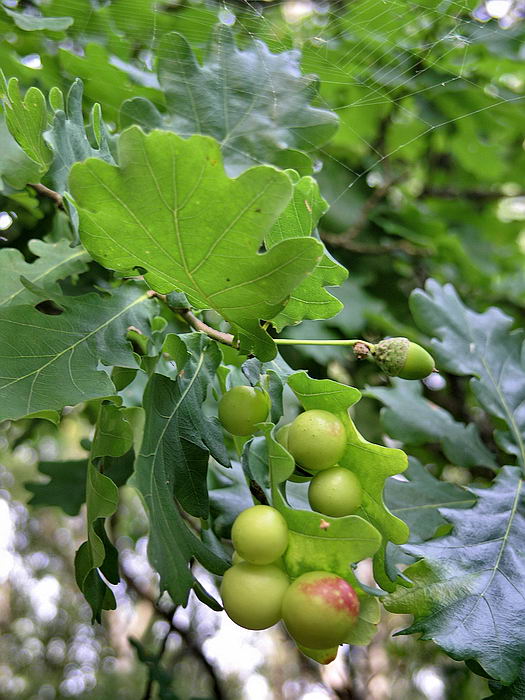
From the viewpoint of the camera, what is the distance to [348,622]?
25.6 inches

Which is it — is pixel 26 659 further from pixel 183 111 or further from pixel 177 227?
pixel 177 227

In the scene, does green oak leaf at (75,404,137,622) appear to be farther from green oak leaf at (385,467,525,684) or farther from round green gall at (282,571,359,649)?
green oak leaf at (385,467,525,684)

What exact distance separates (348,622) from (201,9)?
1545mm

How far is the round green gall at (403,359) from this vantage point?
85 centimetres

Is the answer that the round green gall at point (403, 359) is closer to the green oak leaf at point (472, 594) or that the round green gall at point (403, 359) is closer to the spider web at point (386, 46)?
the green oak leaf at point (472, 594)

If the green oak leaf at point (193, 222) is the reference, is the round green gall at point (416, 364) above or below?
below

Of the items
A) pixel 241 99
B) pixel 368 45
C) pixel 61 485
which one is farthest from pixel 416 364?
pixel 368 45

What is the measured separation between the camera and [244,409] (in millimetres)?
A: 790

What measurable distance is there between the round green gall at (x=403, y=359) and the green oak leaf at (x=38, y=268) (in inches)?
17.9

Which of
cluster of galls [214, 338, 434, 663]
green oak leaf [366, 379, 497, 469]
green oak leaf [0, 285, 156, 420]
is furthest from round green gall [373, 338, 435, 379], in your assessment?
green oak leaf [366, 379, 497, 469]

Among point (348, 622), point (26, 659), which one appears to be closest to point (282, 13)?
point (348, 622)

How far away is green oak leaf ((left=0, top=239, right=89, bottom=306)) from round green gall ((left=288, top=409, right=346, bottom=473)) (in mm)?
410

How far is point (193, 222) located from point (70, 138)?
0.83 ft

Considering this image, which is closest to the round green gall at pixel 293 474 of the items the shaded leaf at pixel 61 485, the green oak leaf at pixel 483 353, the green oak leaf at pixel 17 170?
the green oak leaf at pixel 17 170
